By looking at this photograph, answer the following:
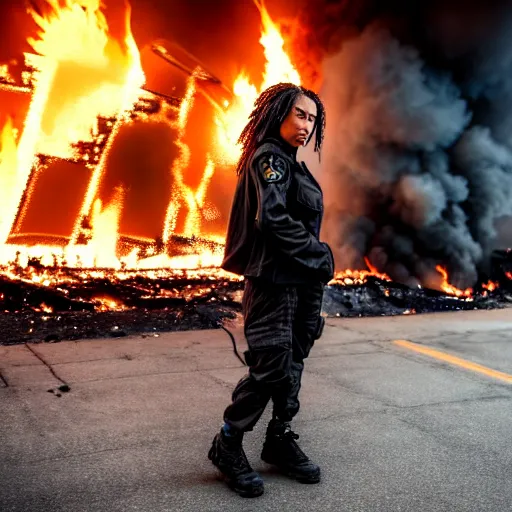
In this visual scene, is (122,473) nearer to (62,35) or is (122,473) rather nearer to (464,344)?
(464,344)

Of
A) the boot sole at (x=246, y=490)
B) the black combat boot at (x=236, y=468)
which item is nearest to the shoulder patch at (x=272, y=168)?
the black combat boot at (x=236, y=468)

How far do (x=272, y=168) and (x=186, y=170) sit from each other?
6.79m

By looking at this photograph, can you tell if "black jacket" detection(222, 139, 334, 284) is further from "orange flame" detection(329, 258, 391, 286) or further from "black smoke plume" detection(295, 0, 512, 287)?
"black smoke plume" detection(295, 0, 512, 287)

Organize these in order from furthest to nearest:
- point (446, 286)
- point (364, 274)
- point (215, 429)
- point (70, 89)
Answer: point (446, 286), point (364, 274), point (70, 89), point (215, 429)

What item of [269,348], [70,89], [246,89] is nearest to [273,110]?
[269,348]

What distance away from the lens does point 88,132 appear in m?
8.23

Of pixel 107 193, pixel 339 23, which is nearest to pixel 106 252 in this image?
pixel 107 193

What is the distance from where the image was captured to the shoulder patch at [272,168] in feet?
8.02

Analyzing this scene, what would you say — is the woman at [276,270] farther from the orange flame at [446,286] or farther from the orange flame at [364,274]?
the orange flame at [446,286]

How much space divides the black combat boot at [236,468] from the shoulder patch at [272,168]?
115 centimetres

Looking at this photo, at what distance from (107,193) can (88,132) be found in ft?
2.99

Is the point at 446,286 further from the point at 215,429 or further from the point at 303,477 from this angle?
the point at 303,477

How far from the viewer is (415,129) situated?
11320mm

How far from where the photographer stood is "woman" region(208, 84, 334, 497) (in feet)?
8.08
